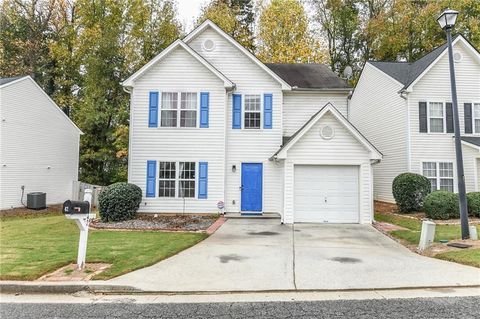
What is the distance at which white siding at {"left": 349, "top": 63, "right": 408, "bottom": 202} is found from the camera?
17219 mm

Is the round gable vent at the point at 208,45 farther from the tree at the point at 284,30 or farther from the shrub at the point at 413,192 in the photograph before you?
the tree at the point at 284,30

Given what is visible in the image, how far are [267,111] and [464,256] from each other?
33.5 ft

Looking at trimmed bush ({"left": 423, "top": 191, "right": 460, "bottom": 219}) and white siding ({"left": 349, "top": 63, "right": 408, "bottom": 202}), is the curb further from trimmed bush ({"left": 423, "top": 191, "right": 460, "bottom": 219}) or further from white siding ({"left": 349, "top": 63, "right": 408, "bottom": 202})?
white siding ({"left": 349, "top": 63, "right": 408, "bottom": 202})

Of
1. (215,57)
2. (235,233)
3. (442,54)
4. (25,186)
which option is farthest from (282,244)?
(25,186)

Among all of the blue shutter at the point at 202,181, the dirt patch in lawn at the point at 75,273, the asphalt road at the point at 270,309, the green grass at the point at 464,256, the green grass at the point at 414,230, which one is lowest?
the asphalt road at the point at 270,309

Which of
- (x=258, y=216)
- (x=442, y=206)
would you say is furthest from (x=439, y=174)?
(x=258, y=216)

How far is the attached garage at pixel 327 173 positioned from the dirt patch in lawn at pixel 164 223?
3407 mm

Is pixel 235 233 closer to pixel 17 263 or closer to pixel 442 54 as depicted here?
pixel 17 263

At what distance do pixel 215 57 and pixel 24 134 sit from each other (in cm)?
1196

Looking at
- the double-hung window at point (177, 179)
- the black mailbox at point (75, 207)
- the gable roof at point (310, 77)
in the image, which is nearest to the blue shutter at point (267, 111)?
the gable roof at point (310, 77)

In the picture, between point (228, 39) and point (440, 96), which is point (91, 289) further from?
point (440, 96)

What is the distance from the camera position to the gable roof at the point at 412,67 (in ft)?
53.9

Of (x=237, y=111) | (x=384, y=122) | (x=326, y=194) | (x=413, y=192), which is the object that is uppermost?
(x=384, y=122)

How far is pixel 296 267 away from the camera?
7.14 metres
